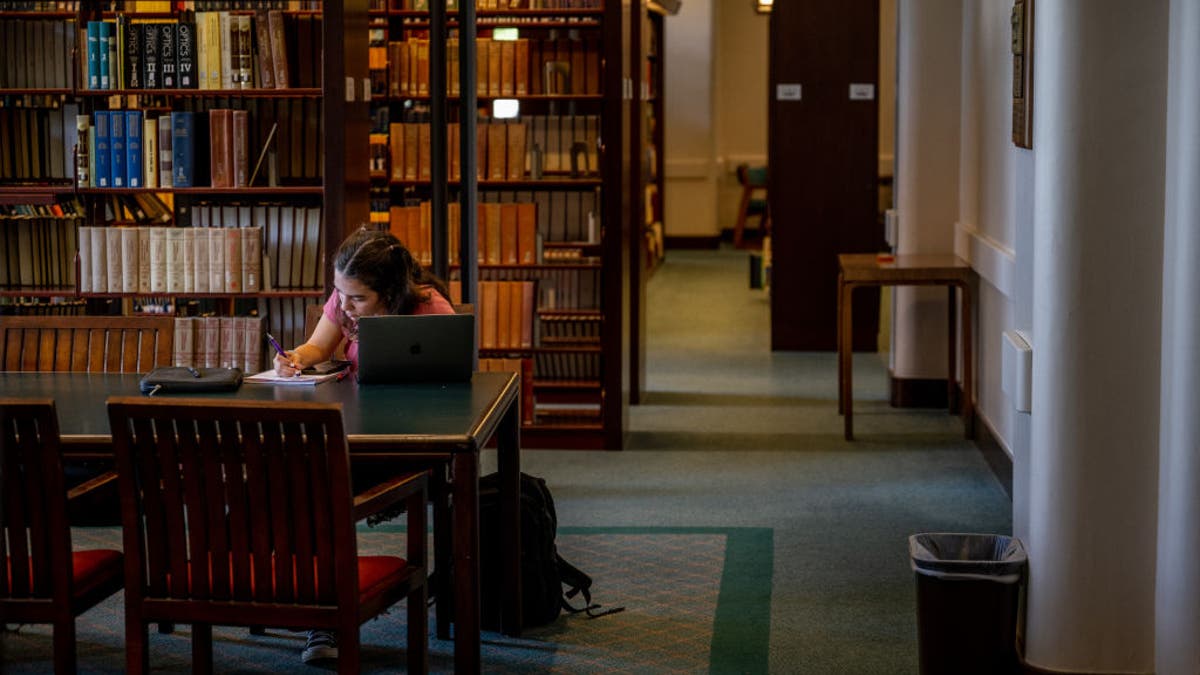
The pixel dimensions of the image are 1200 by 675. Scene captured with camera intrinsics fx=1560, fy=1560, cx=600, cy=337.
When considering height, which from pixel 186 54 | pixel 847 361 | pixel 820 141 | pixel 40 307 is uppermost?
pixel 186 54

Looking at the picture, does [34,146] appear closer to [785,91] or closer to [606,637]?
[606,637]

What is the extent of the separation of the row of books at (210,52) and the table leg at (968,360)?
10.6ft

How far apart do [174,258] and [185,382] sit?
87.9 inches

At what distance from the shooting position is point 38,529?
11.0ft

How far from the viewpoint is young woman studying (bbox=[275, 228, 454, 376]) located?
448 cm

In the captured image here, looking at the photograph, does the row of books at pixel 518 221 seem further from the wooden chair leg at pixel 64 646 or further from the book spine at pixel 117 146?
the wooden chair leg at pixel 64 646

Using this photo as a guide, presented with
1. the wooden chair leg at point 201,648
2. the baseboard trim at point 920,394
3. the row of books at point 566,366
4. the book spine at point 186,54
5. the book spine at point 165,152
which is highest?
the book spine at point 186,54

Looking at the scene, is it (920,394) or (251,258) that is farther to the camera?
(920,394)

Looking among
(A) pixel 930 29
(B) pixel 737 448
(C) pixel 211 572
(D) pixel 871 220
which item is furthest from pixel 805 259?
(C) pixel 211 572

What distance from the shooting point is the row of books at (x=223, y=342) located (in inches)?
243

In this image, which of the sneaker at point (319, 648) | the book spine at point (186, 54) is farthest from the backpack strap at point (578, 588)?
the book spine at point (186, 54)

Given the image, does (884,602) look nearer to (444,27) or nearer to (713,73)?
(444,27)

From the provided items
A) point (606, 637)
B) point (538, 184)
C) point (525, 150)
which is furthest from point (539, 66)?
point (606, 637)

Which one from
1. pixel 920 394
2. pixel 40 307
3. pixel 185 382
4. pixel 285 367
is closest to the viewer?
pixel 185 382
